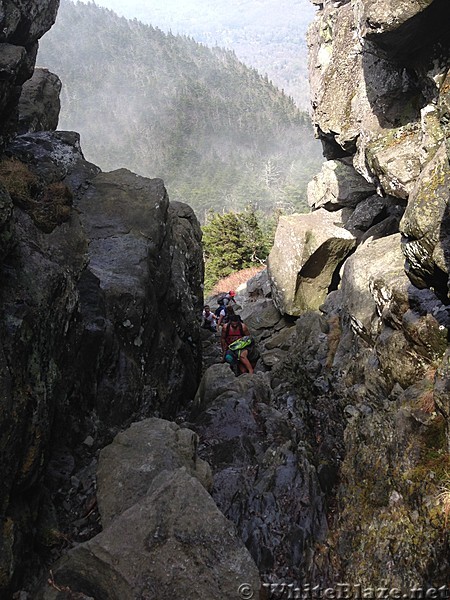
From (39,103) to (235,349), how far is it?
1373cm

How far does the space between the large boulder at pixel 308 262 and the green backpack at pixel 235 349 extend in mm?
9608

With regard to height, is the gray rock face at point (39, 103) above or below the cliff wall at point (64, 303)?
above

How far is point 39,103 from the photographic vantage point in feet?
64.3

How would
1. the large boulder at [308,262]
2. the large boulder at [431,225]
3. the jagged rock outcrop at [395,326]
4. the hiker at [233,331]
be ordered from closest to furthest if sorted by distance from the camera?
1. the jagged rock outcrop at [395,326]
2. the large boulder at [431,225]
3. the hiker at [233,331]
4. the large boulder at [308,262]

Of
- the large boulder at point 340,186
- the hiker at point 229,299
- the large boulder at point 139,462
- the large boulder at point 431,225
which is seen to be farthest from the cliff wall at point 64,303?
the large boulder at point 340,186

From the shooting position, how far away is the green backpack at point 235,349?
18.6m

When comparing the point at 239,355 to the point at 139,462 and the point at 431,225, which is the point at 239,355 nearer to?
the point at 139,462

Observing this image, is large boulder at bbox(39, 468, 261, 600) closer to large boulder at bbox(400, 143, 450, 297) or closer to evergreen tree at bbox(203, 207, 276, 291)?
large boulder at bbox(400, 143, 450, 297)

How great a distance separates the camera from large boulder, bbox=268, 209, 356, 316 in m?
27.4

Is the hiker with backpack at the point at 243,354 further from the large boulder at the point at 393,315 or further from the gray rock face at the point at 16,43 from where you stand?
the gray rock face at the point at 16,43

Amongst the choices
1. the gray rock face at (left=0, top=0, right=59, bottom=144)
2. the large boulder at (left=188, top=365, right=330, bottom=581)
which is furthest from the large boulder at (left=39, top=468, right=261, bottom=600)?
the gray rock face at (left=0, top=0, right=59, bottom=144)

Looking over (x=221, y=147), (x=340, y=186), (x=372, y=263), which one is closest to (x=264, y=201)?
(x=221, y=147)

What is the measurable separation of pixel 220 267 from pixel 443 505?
46.5m

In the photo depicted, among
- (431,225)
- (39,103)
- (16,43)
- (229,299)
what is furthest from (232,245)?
(431,225)
